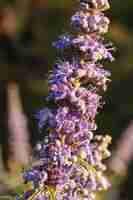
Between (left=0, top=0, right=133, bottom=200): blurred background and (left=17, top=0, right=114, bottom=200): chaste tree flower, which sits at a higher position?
(left=0, top=0, right=133, bottom=200): blurred background

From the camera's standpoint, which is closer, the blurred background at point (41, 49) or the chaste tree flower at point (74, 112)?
the chaste tree flower at point (74, 112)

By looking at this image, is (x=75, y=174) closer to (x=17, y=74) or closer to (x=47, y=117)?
(x=47, y=117)

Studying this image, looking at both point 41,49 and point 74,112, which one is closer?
point 74,112

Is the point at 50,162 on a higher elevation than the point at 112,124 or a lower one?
lower

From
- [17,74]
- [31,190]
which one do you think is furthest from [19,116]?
[17,74]

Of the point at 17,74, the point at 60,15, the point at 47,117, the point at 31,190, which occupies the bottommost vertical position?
the point at 31,190

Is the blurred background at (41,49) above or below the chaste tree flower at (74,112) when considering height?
above

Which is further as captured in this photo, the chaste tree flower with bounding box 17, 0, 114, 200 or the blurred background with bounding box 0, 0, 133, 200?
the blurred background with bounding box 0, 0, 133, 200

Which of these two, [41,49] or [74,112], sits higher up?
[41,49]
